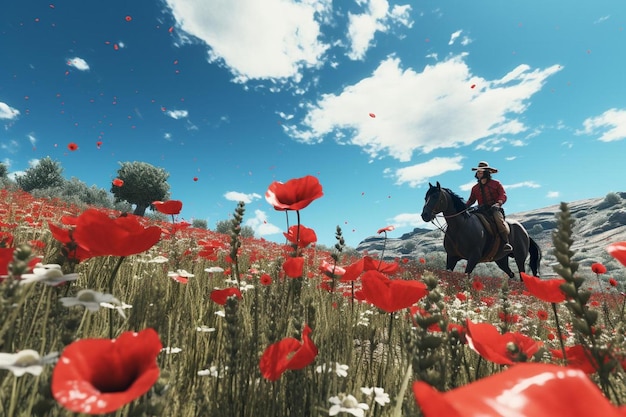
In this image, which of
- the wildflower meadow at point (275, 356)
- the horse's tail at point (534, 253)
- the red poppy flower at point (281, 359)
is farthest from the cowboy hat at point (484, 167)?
the red poppy flower at point (281, 359)

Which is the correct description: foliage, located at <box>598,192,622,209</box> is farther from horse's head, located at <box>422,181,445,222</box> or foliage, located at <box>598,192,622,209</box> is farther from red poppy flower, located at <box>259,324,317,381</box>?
red poppy flower, located at <box>259,324,317,381</box>

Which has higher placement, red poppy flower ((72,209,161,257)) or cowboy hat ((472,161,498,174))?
cowboy hat ((472,161,498,174))

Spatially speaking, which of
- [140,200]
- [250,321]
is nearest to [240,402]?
[250,321]

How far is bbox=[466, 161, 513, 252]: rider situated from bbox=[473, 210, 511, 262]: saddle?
0.14 metres

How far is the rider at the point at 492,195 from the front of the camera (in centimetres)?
1195

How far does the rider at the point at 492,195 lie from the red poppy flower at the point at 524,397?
12.8 m

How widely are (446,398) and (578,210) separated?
260 ft

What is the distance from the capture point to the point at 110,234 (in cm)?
111

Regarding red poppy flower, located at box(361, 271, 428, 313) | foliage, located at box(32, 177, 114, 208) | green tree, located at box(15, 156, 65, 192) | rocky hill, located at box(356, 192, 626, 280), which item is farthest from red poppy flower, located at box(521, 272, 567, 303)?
green tree, located at box(15, 156, 65, 192)

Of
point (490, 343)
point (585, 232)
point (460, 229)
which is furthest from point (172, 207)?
point (585, 232)

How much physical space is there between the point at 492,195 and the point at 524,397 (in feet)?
44.0

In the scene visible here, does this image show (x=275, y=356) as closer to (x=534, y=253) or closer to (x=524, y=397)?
(x=524, y=397)

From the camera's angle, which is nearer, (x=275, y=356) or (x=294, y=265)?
(x=275, y=356)

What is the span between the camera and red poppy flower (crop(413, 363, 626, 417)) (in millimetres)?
370
